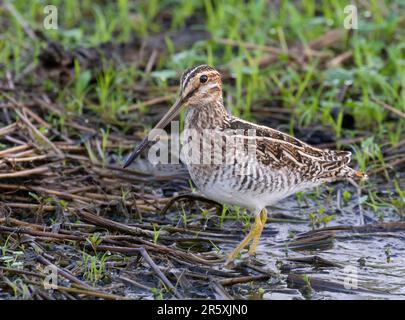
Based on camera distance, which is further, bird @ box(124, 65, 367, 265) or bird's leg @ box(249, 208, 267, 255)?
bird's leg @ box(249, 208, 267, 255)

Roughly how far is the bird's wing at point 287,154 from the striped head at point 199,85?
245 mm

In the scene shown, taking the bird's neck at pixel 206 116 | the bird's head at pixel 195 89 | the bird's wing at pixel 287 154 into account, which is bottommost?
the bird's wing at pixel 287 154

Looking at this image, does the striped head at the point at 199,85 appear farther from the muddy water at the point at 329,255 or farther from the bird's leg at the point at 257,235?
the muddy water at the point at 329,255

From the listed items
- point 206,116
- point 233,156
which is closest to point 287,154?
point 233,156

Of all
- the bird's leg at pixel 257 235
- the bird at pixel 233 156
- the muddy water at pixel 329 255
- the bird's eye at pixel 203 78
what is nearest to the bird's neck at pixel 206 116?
the bird at pixel 233 156

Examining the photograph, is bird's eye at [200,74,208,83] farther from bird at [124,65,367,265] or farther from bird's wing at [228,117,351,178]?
bird's wing at [228,117,351,178]

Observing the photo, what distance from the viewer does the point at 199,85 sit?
19.6ft

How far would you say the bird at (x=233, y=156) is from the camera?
5762 millimetres

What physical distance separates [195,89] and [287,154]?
78cm

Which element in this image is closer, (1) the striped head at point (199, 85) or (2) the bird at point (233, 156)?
(2) the bird at point (233, 156)

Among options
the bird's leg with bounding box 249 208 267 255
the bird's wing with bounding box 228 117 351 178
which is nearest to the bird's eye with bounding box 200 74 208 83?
the bird's wing with bounding box 228 117 351 178

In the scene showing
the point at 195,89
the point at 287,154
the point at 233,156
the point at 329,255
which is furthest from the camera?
the point at 329,255

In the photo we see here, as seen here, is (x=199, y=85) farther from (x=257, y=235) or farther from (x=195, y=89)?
(x=257, y=235)

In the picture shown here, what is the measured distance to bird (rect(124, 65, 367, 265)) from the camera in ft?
18.9
